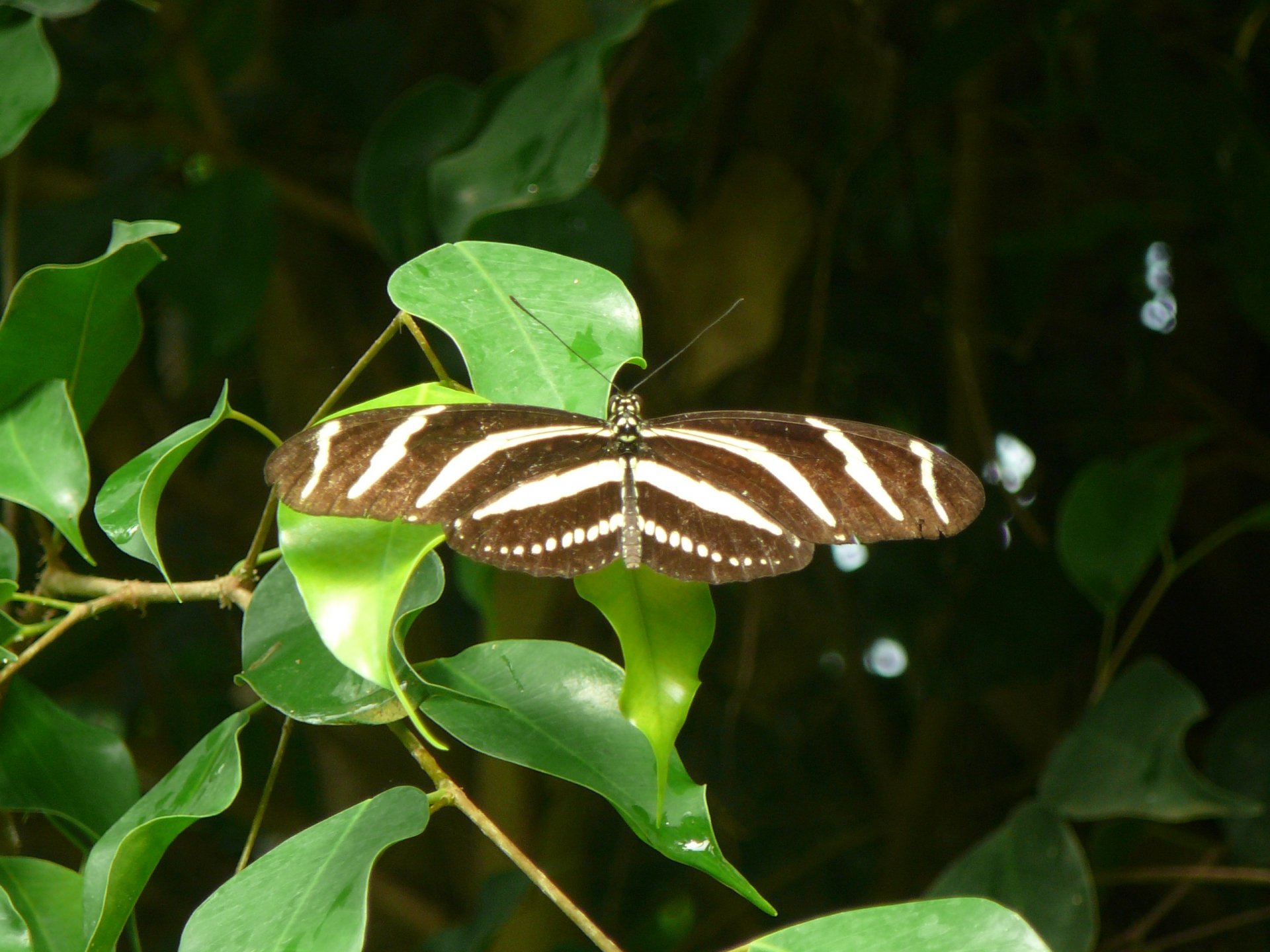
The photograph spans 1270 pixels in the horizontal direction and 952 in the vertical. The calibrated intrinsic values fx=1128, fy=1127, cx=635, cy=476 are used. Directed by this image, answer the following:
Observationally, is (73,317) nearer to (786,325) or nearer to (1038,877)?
(1038,877)

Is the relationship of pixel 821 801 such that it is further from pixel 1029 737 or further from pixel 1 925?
pixel 1 925

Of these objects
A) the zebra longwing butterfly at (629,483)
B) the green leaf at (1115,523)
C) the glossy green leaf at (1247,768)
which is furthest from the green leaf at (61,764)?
the glossy green leaf at (1247,768)

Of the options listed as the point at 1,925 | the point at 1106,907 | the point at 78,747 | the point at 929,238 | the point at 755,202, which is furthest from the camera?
the point at 929,238

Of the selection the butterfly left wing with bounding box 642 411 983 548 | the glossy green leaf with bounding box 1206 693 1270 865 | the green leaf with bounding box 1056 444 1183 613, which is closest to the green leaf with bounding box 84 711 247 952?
the butterfly left wing with bounding box 642 411 983 548

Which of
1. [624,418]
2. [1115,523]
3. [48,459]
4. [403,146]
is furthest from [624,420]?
[1115,523]

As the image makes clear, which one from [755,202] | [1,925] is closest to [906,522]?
[1,925]

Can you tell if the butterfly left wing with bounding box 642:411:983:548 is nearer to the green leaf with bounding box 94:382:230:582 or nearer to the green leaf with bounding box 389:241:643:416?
the green leaf with bounding box 389:241:643:416
